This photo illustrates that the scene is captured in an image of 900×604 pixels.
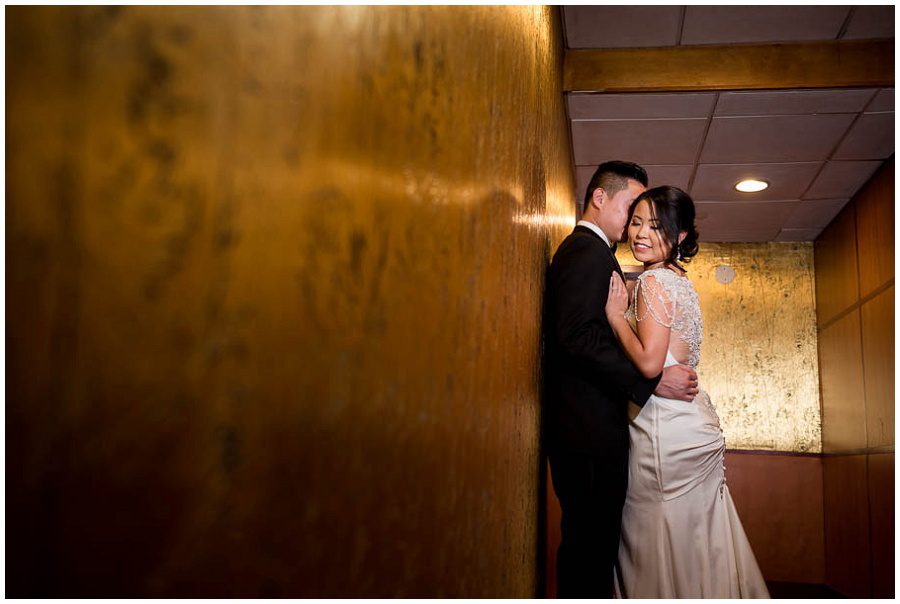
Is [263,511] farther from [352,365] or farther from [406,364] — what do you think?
[406,364]

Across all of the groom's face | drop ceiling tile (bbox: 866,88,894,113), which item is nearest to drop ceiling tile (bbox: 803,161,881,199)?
drop ceiling tile (bbox: 866,88,894,113)

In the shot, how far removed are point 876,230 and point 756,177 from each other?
83 centimetres

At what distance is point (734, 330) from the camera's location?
6.29m

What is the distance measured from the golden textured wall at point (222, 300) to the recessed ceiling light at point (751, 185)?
14.7ft

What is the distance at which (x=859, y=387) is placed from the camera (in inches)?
193

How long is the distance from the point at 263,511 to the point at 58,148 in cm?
25

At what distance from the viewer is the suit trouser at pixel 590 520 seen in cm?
214

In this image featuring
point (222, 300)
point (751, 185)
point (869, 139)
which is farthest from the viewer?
point (751, 185)

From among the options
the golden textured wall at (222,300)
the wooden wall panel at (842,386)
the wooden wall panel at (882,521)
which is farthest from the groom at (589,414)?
the wooden wall panel at (842,386)

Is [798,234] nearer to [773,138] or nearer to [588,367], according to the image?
[773,138]

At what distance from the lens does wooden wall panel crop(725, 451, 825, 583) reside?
571cm

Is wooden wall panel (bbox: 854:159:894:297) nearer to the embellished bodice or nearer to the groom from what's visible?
the embellished bodice

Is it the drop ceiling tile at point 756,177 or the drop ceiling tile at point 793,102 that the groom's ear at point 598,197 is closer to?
the drop ceiling tile at point 793,102

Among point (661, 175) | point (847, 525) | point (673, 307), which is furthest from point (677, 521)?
point (847, 525)
